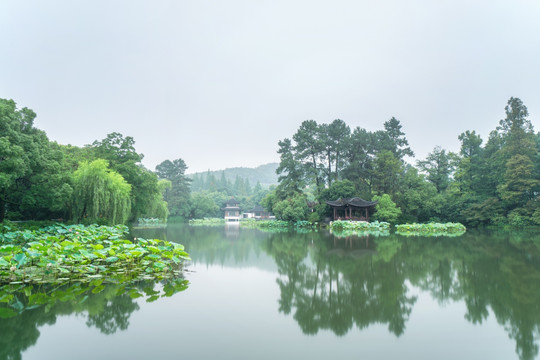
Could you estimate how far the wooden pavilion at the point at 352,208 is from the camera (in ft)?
77.4

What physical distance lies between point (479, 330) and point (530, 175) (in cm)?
2331

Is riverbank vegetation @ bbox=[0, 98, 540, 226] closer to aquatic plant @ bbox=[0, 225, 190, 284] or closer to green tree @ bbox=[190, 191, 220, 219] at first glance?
aquatic plant @ bbox=[0, 225, 190, 284]

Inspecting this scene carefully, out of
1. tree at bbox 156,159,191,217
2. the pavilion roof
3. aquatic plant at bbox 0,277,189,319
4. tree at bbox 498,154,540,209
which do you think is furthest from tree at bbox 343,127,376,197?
tree at bbox 156,159,191,217

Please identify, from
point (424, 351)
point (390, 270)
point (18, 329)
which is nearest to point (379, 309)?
point (424, 351)

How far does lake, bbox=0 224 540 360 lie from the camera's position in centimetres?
310

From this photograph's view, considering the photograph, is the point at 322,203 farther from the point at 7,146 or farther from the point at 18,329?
the point at 18,329

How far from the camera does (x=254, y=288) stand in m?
5.77

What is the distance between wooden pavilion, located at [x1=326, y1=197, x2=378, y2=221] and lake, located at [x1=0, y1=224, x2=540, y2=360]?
55.2ft

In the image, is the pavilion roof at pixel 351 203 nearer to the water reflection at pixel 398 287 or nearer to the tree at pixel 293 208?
the tree at pixel 293 208

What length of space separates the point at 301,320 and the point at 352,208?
21.3 m

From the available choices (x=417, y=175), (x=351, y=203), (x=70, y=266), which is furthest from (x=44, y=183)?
(x=417, y=175)

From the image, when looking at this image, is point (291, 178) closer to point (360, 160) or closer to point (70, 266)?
point (360, 160)

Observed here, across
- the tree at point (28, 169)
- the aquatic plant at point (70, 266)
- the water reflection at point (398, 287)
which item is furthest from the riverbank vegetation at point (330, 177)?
the water reflection at point (398, 287)

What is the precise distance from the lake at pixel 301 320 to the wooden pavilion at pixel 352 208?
16828 millimetres
